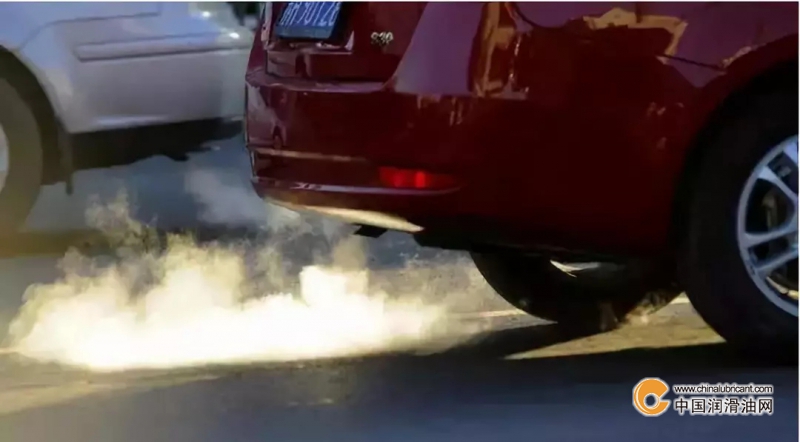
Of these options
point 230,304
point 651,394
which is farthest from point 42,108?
point 651,394

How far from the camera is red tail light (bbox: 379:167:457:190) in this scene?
3.45 meters

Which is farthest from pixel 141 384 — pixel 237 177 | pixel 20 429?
pixel 237 177

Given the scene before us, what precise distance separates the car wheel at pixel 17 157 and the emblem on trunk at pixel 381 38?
9.30ft

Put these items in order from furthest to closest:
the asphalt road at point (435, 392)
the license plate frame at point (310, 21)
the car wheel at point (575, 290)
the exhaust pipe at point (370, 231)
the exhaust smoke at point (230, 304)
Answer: the car wheel at point (575, 290)
the exhaust smoke at point (230, 304)
the exhaust pipe at point (370, 231)
the license plate frame at point (310, 21)
the asphalt road at point (435, 392)

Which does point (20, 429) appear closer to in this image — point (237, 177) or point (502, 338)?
point (502, 338)

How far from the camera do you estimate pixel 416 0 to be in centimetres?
347

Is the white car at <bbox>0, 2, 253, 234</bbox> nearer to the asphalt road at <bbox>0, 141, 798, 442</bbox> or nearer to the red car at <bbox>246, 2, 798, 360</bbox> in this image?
the asphalt road at <bbox>0, 141, 798, 442</bbox>

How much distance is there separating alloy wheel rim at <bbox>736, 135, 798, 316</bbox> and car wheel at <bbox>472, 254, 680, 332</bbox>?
0.93 m

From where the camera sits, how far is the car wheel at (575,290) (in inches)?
174

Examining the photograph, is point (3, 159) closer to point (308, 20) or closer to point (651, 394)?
point (308, 20)

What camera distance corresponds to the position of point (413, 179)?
3.48 m

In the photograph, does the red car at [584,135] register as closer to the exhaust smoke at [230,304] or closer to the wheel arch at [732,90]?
the wheel arch at [732,90]

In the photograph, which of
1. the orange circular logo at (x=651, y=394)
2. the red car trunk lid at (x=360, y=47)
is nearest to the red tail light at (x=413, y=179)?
the red car trunk lid at (x=360, y=47)

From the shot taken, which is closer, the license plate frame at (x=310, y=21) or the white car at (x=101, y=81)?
the license plate frame at (x=310, y=21)
